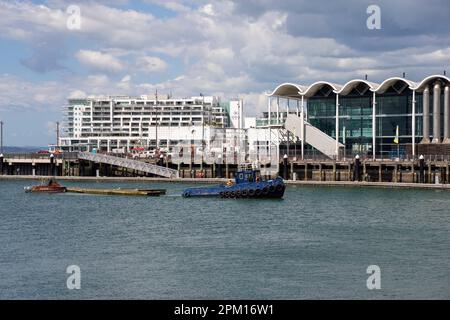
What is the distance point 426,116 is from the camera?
114 meters

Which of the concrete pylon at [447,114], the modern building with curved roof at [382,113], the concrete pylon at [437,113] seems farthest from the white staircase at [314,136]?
the concrete pylon at [447,114]

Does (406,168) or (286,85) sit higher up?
(286,85)

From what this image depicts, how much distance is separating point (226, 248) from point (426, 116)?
67.1 metres

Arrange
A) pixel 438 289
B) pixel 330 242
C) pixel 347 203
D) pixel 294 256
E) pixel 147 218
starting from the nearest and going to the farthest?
pixel 438 289 → pixel 294 256 → pixel 330 242 → pixel 147 218 → pixel 347 203

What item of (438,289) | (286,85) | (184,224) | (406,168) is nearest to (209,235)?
(184,224)

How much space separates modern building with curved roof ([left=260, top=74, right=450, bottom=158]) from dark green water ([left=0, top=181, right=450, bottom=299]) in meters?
30.0

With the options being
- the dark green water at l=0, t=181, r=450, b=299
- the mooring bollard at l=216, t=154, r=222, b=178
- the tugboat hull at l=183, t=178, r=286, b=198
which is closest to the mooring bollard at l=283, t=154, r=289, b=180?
the mooring bollard at l=216, t=154, r=222, b=178

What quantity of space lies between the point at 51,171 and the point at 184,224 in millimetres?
67296

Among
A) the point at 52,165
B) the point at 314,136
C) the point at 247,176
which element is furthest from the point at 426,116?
the point at 52,165

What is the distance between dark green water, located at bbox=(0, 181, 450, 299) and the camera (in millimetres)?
41125

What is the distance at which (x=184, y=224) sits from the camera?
65812mm

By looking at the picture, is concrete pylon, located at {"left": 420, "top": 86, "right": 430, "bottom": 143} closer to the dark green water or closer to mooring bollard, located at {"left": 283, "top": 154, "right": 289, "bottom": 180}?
mooring bollard, located at {"left": 283, "top": 154, "right": 289, "bottom": 180}
